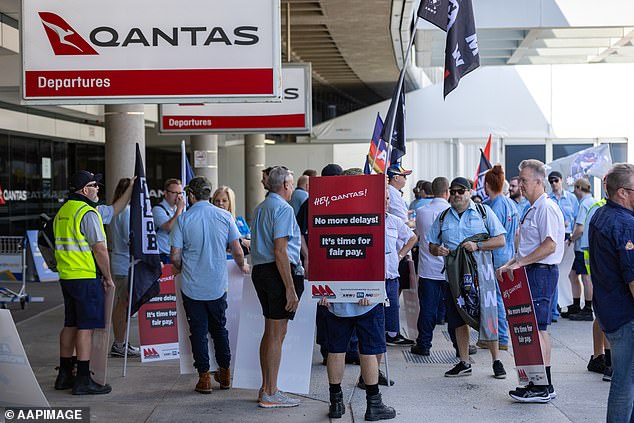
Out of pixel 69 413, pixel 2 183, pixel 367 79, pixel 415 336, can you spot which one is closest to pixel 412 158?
pixel 367 79

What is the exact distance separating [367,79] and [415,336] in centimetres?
1921

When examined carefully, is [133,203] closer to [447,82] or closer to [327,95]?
[447,82]

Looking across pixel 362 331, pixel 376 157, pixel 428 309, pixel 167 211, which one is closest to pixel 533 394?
pixel 362 331

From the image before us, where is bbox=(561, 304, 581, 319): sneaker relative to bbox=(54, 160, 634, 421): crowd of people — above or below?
below

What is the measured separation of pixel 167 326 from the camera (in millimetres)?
8523

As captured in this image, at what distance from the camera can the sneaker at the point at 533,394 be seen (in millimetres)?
7125

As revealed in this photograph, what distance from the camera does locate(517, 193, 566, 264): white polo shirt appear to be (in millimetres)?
7062

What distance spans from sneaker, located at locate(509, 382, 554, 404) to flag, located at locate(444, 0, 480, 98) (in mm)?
2658

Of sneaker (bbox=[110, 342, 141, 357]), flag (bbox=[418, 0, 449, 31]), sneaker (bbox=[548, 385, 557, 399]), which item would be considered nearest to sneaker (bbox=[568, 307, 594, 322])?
sneaker (bbox=[548, 385, 557, 399])

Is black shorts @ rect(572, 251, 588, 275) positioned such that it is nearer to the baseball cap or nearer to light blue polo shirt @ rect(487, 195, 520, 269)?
light blue polo shirt @ rect(487, 195, 520, 269)

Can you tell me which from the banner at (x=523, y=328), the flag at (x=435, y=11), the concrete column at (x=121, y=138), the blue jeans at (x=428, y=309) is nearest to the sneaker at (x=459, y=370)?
the banner at (x=523, y=328)

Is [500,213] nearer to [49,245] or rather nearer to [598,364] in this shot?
[598,364]

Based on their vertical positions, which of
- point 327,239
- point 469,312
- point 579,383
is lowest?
point 579,383

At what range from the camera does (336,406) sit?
22.0 feet
